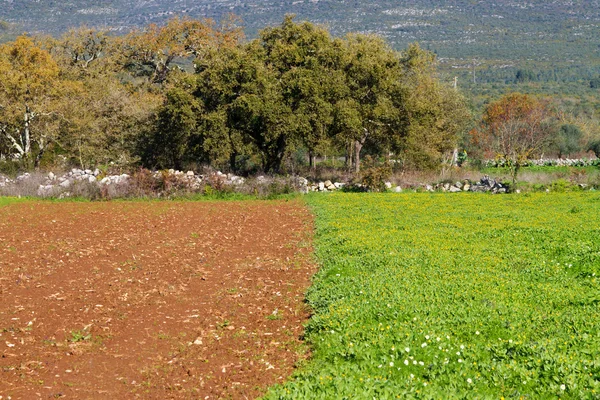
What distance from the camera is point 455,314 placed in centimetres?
833

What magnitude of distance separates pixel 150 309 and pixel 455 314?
15.2ft

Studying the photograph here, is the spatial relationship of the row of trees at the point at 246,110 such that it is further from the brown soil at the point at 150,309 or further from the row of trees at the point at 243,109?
the brown soil at the point at 150,309

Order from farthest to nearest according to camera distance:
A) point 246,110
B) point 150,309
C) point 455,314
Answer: point 246,110
point 150,309
point 455,314

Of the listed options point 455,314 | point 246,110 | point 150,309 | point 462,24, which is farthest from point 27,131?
point 462,24

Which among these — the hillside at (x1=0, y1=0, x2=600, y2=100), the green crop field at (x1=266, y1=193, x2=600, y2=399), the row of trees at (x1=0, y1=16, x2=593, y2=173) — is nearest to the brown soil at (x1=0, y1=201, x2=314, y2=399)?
the green crop field at (x1=266, y1=193, x2=600, y2=399)

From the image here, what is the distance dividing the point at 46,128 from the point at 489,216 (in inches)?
973

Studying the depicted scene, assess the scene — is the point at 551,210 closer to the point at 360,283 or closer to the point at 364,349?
the point at 360,283

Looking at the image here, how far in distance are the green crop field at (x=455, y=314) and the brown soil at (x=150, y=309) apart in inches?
27.3

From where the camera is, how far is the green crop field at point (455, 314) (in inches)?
256

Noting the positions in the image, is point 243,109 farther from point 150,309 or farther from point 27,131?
point 150,309

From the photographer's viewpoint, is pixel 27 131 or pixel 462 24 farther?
pixel 462 24

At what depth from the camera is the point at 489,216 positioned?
17.5m

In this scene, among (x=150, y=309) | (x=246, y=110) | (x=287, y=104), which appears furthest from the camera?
(x=287, y=104)

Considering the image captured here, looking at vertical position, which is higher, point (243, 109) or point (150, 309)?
point (243, 109)
